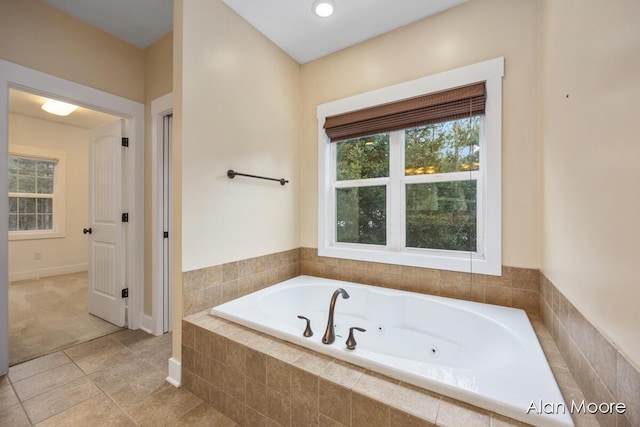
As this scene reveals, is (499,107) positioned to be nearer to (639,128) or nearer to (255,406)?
(639,128)

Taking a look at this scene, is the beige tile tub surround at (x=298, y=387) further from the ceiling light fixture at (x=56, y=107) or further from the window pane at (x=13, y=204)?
the window pane at (x=13, y=204)

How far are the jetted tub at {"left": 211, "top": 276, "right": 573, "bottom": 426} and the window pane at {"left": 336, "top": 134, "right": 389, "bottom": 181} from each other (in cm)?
100

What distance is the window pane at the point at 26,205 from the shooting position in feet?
13.7

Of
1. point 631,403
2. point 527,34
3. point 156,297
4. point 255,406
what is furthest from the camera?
point 156,297

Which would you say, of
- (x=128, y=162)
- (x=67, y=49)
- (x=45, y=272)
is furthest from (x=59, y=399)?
(x=45, y=272)

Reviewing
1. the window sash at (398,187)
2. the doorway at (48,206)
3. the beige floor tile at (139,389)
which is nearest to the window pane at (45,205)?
the doorway at (48,206)

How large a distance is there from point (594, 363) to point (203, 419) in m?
1.75

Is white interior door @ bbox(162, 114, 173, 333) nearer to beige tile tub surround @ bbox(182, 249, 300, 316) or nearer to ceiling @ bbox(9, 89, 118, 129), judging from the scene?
beige tile tub surround @ bbox(182, 249, 300, 316)

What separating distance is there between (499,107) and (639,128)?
1.20 meters

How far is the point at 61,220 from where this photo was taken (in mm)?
4480

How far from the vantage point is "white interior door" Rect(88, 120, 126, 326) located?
98.1 inches

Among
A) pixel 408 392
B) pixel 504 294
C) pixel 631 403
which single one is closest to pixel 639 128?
pixel 631 403

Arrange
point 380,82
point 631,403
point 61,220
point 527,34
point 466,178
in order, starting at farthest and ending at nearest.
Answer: point 61,220, point 380,82, point 466,178, point 527,34, point 631,403

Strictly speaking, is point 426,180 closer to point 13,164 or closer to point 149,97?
point 149,97
